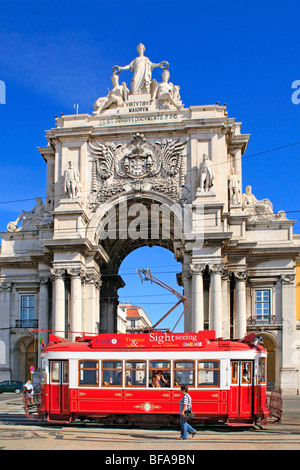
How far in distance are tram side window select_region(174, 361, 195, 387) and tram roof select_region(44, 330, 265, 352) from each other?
0.51 meters

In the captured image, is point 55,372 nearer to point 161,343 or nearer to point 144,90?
point 161,343

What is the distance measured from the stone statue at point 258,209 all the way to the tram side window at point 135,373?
79.2 feet

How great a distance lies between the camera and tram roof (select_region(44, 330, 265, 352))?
21375 millimetres

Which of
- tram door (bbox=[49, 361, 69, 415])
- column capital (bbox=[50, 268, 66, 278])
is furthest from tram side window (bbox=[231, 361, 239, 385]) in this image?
column capital (bbox=[50, 268, 66, 278])

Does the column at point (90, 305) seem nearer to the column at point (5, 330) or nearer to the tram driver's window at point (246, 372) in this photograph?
the column at point (5, 330)

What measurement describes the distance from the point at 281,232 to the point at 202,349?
23819 mm

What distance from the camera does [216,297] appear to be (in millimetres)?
38656

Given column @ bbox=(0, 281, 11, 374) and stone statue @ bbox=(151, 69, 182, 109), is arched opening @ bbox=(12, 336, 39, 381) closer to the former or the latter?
column @ bbox=(0, 281, 11, 374)

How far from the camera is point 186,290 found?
40.3 m

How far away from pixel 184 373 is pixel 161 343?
1.29 m

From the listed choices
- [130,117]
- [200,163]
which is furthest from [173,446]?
[130,117]

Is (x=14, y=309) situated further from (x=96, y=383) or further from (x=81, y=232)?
(x=96, y=383)

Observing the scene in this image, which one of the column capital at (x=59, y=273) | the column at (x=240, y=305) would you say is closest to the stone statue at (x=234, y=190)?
the column at (x=240, y=305)

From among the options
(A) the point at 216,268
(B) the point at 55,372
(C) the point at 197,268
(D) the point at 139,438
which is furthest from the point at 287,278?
(D) the point at 139,438
